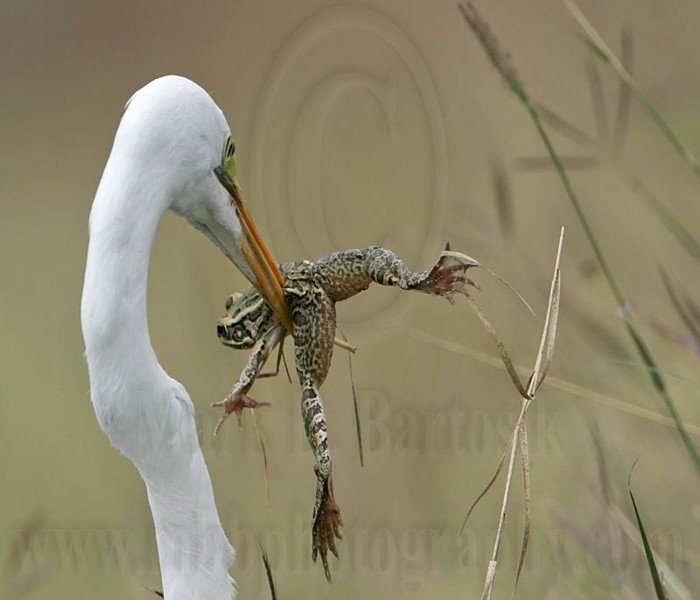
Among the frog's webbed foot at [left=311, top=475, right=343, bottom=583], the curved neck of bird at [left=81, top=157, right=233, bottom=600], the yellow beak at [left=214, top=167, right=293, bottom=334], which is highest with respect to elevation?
the yellow beak at [left=214, top=167, right=293, bottom=334]

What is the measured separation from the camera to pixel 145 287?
150cm

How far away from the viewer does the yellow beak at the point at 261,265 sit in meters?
1.72

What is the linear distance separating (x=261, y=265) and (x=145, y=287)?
0.25 metres

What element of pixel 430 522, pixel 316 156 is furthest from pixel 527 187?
pixel 430 522

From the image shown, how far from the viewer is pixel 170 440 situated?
1.61 meters

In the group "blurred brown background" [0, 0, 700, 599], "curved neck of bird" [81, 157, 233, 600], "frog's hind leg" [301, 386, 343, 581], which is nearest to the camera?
"curved neck of bird" [81, 157, 233, 600]

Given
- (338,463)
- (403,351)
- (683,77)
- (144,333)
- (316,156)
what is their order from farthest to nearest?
(316,156) → (403,351) → (338,463) → (683,77) → (144,333)

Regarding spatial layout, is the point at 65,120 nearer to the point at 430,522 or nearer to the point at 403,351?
the point at 403,351

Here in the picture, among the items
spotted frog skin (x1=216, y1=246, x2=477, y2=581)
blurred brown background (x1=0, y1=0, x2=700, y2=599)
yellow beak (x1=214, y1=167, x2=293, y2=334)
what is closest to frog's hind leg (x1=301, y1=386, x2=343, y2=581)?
spotted frog skin (x1=216, y1=246, x2=477, y2=581)

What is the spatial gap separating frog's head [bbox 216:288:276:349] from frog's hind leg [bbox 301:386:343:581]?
10 cm

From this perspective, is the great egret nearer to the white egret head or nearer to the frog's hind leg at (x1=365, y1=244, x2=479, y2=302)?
the white egret head

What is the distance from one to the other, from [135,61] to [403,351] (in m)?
1.60

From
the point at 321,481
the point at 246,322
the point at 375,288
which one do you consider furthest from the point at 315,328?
the point at 375,288

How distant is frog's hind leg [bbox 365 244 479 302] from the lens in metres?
1.51
